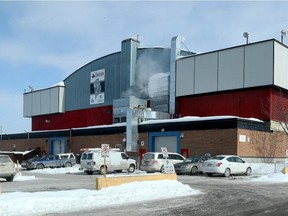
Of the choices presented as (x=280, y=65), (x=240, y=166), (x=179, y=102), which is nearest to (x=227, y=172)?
(x=240, y=166)

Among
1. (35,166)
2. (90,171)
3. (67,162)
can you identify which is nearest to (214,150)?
(90,171)

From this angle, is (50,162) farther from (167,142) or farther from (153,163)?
(153,163)

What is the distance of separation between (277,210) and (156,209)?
3.40 m

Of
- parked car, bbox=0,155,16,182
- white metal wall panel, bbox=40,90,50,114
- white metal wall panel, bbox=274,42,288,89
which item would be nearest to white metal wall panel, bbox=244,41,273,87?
white metal wall panel, bbox=274,42,288,89

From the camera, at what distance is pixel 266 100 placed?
39.2 meters

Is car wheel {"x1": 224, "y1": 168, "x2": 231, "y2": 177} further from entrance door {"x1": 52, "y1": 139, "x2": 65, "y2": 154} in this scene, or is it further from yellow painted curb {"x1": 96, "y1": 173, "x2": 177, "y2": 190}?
entrance door {"x1": 52, "y1": 139, "x2": 65, "y2": 154}

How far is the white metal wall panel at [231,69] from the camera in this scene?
4116 cm

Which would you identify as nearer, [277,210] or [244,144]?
[277,210]

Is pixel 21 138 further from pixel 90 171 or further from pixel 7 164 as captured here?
pixel 7 164

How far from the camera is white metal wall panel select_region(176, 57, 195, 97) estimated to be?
45344 millimetres

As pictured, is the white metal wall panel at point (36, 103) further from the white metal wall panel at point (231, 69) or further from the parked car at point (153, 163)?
the parked car at point (153, 163)

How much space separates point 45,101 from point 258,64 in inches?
1421

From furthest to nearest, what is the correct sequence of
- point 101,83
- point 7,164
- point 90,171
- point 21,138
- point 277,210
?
point 21,138, point 101,83, point 90,171, point 7,164, point 277,210

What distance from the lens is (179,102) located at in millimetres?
47188
